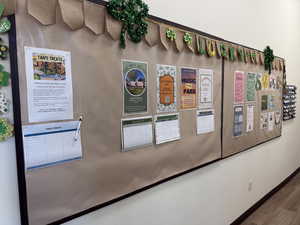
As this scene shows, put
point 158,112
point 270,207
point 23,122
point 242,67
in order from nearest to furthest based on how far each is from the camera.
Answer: point 23,122, point 158,112, point 242,67, point 270,207

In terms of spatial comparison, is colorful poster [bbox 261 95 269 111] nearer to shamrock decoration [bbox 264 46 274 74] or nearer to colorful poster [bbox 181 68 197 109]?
shamrock decoration [bbox 264 46 274 74]

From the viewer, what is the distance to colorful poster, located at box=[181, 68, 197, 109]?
160 centimetres

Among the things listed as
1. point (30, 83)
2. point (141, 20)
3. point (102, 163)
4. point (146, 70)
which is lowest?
point (102, 163)

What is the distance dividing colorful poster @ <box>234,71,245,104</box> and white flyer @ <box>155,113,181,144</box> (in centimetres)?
93

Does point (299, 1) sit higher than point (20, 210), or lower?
higher

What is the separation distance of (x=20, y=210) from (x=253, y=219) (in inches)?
104

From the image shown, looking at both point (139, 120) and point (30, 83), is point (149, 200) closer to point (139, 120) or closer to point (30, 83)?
point (139, 120)

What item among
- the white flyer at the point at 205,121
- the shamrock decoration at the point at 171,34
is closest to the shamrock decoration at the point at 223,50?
the white flyer at the point at 205,121

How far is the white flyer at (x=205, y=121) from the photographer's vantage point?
1768 mm

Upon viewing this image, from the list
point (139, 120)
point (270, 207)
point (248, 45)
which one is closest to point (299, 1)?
point (248, 45)

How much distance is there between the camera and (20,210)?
0.94 metres

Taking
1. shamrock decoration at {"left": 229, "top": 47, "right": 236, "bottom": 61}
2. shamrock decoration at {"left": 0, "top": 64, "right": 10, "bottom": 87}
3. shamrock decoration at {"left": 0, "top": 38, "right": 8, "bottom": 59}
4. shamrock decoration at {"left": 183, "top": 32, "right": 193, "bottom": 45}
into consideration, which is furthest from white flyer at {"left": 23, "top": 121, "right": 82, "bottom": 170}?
shamrock decoration at {"left": 229, "top": 47, "right": 236, "bottom": 61}

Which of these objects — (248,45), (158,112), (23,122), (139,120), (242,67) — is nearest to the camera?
(23,122)

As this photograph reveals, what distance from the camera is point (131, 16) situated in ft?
3.92
